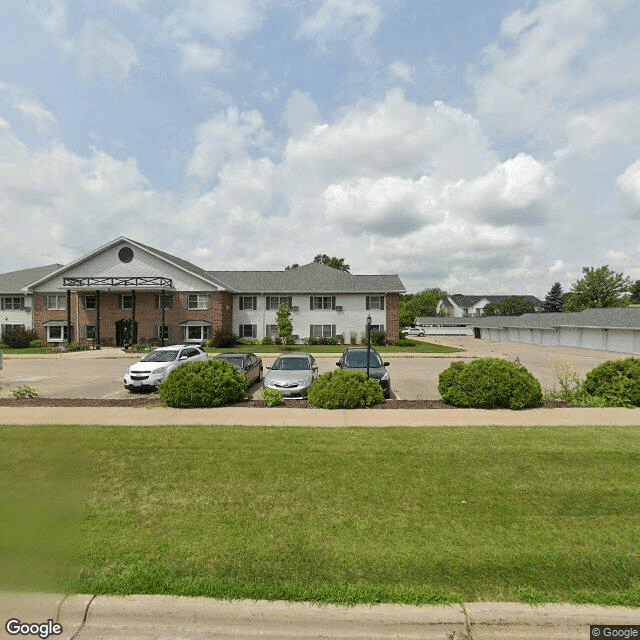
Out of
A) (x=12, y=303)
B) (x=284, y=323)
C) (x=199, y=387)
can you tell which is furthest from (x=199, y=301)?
(x=199, y=387)

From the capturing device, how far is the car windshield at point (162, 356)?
47.5 ft

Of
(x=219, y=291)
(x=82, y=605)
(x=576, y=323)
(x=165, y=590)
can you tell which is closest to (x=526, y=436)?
(x=165, y=590)

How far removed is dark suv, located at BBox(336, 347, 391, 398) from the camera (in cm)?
1204

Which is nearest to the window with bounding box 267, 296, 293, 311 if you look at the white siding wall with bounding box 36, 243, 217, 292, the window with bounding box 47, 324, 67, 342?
the white siding wall with bounding box 36, 243, 217, 292

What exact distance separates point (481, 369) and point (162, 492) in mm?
8644

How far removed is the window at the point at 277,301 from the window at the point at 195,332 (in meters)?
6.63

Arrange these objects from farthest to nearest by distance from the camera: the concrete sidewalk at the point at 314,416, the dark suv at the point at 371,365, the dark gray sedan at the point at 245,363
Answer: the dark gray sedan at the point at 245,363
the dark suv at the point at 371,365
the concrete sidewalk at the point at 314,416

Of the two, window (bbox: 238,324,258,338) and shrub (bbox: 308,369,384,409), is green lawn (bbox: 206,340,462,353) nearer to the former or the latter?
window (bbox: 238,324,258,338)

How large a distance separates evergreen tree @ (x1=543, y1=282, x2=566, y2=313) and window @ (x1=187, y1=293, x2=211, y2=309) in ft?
262

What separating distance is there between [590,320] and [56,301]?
5472 centimetres

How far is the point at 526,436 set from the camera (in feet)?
24.0

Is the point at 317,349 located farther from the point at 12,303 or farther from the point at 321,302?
the point at 12,303

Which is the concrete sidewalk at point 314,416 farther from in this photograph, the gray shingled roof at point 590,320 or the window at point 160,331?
the gray shingled roof at point 590,320

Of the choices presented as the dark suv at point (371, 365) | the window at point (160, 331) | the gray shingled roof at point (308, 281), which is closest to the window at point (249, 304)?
the gray shingled roof at point (308, 281)
